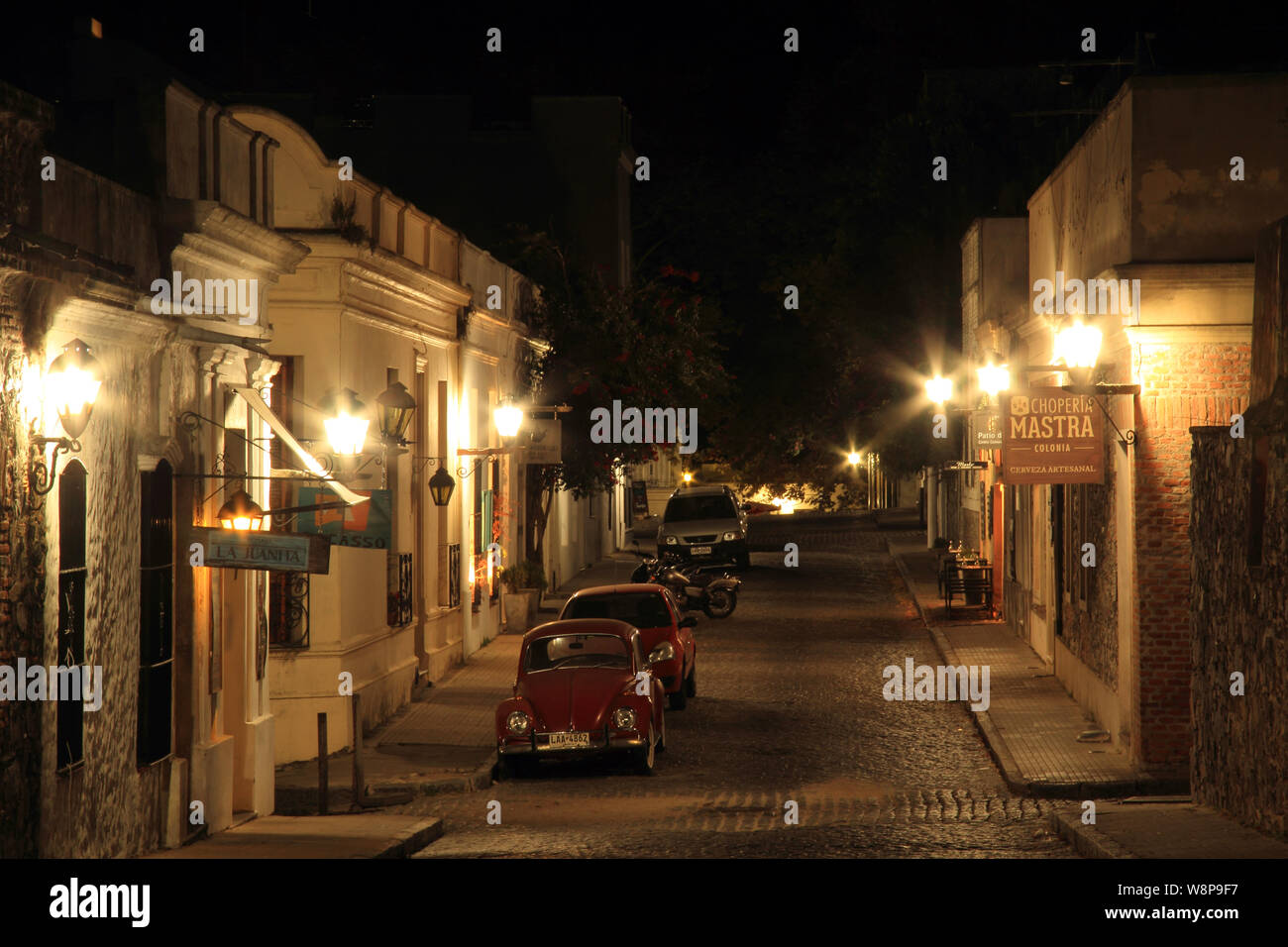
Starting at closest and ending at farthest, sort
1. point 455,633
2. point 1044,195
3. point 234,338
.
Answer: point 234,338 → point 1044,195 → point 455,633

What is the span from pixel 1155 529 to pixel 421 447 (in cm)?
1021

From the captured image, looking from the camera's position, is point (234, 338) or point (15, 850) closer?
point (15, 850)

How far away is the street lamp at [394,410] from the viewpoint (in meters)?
17.8

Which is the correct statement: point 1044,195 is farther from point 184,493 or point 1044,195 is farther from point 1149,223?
point 184,493

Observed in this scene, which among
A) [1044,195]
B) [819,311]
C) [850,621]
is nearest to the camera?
[1044,195]

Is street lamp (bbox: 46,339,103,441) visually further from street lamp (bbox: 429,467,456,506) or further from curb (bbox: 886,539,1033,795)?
street lamp (bbox: 429,467,456,506)

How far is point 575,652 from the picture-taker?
652 inches

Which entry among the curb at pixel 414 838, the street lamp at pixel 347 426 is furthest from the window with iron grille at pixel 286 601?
the curb at pixel 414 838

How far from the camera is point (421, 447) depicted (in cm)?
2195

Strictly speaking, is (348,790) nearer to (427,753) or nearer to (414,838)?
(427,753)

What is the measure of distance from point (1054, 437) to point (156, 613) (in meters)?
8.73

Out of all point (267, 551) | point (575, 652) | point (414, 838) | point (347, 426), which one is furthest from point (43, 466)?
point (575, 652)

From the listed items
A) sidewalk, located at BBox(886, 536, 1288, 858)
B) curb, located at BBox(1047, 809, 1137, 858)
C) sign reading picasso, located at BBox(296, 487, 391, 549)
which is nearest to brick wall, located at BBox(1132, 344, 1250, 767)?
sidewalk, located at BBox(886, 536, 1288, 858)

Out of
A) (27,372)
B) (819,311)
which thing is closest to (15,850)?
(27,372)
